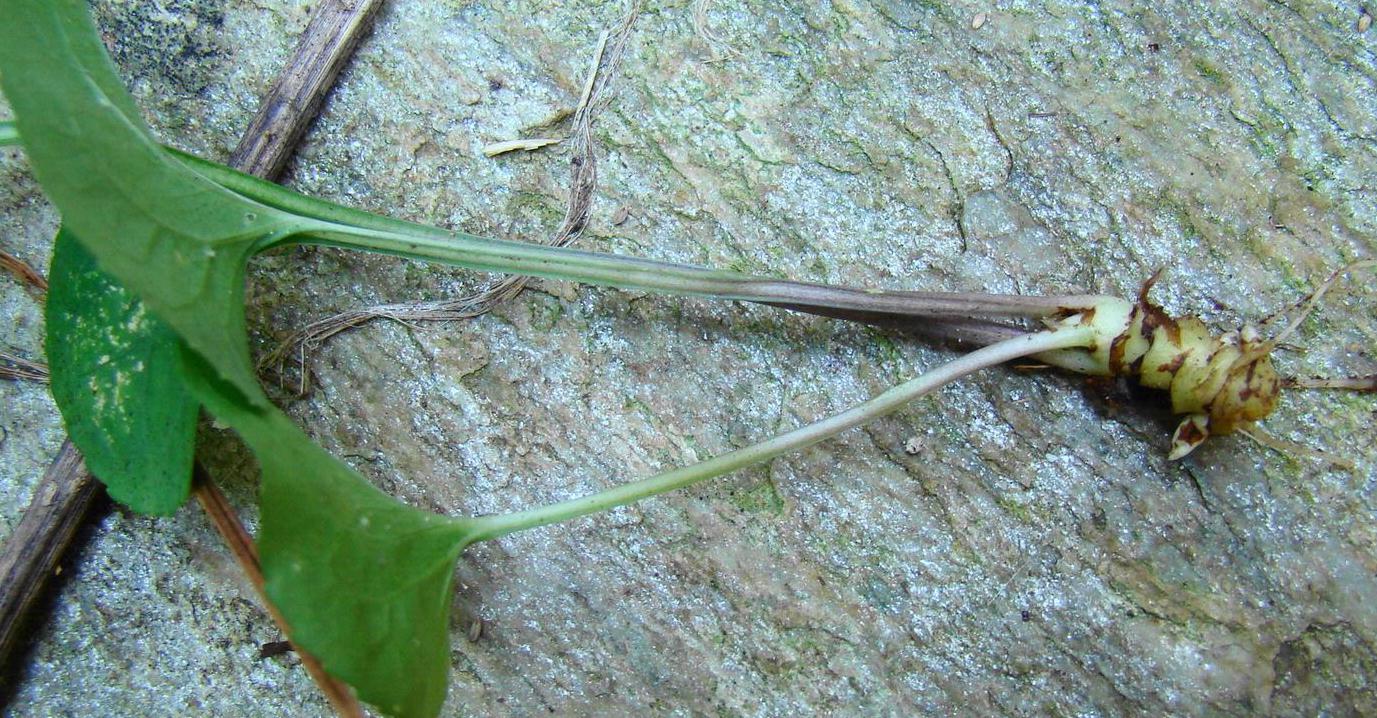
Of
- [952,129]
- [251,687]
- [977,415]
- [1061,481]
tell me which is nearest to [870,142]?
[952,129]

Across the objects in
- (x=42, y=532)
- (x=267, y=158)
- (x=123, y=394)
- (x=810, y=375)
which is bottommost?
(x=42, y=532)

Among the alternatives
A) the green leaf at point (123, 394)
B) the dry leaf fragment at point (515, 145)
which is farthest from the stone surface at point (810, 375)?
the green leaf at point (123, 394)

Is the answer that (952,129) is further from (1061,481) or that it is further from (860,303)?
(1061,481)

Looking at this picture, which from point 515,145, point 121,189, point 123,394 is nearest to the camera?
point 121,189

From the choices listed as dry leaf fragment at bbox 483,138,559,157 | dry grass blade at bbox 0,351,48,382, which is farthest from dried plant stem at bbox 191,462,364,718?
dry leaf fragment at bbox 483,138,559,157

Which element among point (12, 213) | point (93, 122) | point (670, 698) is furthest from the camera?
point (12, 213)

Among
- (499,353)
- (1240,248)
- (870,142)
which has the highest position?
(1240,248)

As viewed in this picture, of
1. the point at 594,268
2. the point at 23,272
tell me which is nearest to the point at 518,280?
the point at 594,268

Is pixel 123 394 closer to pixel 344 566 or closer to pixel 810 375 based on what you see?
pixel 344 566
